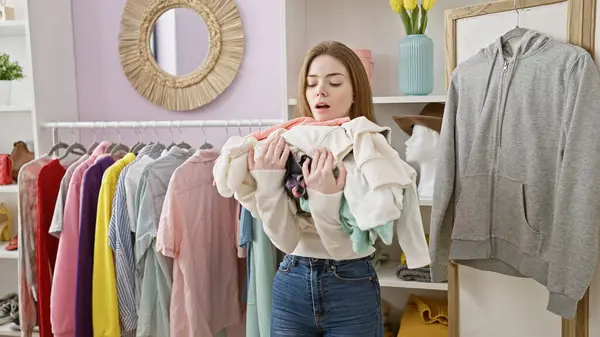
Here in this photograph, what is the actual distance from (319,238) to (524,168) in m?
0.75

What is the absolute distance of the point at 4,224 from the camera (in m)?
2.65

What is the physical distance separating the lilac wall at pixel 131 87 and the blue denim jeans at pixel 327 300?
3.75 feet

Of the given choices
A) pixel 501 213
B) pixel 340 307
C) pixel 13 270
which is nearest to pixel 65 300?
pixel 13 270

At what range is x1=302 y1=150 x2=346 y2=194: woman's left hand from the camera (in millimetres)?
1187

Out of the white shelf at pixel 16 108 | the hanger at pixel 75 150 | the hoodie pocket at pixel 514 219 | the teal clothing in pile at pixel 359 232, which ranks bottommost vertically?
the hoodie pocket at pixel 514 219

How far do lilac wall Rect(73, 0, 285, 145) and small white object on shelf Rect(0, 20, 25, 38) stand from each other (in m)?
0.26

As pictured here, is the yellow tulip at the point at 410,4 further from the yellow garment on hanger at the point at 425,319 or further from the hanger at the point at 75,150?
the hanger at the point at 75,150

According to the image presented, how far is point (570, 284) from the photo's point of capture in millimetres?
1580

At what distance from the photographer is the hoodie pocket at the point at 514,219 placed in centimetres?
170

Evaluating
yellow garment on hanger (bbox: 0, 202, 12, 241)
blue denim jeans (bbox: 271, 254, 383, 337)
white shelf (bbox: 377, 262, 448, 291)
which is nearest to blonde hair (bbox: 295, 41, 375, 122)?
blue denim jeans (bbox: 271, 254, 383, 337)

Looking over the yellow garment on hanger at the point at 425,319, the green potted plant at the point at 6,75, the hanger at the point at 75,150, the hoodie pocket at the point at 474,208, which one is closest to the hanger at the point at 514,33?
the hoodie pocket at the point at 474,208

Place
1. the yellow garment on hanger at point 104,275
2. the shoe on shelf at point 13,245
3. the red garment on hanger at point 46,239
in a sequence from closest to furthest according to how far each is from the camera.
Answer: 1. the yellow garment on hanger at point 104,275
2. the red garment on hanger at point 46,239
3. the shoe on shelf at point 13,245

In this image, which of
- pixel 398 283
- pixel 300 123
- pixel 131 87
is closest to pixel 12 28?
pixel 131 87

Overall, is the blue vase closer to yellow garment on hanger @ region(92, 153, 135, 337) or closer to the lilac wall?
the lilac wall
